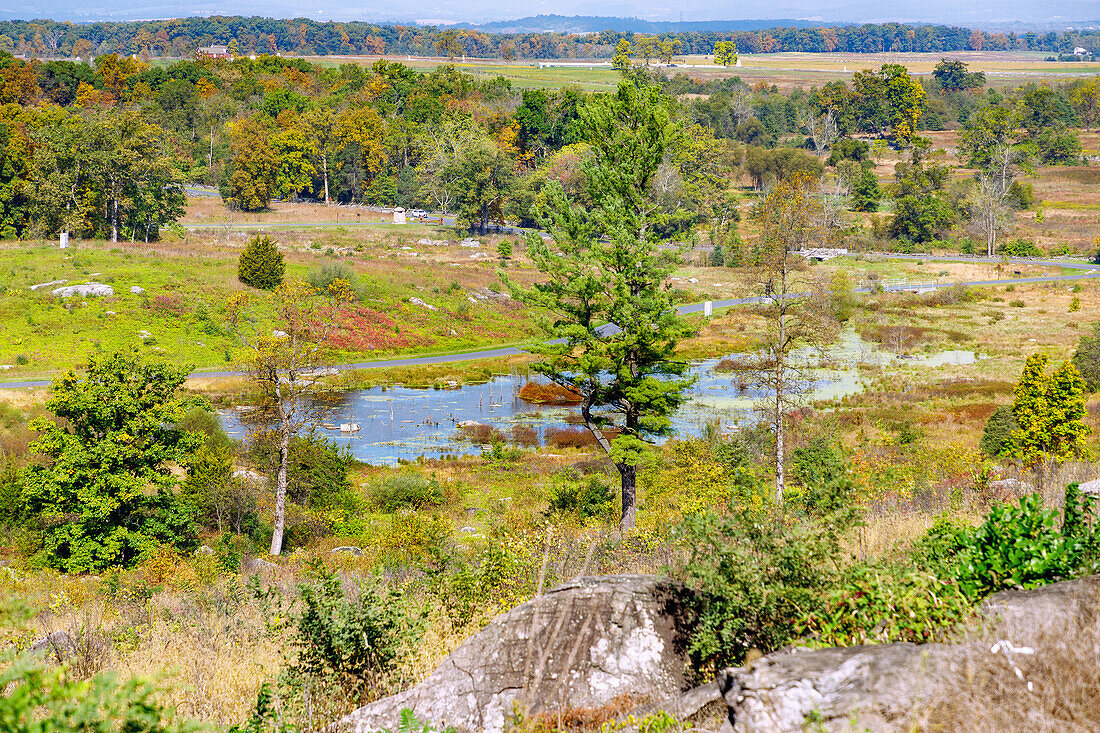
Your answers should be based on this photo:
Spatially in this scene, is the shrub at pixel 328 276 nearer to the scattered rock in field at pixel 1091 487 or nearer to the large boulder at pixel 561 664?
the scattered rock in field at pixel 1091 487

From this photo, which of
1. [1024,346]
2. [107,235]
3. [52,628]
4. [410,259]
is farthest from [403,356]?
[52,628]

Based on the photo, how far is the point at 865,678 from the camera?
450 centimetres

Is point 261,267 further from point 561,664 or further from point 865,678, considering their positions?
point 865,678

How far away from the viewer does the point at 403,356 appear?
5191cm

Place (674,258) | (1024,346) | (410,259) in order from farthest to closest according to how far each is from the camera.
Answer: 1. (410,259)
2. (1024,346)
3. (674,258)

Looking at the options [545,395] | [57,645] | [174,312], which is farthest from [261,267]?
[57,645]

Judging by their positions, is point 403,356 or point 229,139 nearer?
point 403,356

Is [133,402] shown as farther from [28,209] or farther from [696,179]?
[696,179]

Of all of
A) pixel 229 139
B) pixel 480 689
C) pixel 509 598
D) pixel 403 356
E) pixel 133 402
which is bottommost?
pixel 403 356

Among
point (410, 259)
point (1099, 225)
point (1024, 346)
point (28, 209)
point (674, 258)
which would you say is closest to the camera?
point (674, 258)

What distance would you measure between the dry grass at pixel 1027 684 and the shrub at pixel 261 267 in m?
52.9

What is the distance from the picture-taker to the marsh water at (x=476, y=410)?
120 ft

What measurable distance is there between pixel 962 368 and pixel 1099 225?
57867mm

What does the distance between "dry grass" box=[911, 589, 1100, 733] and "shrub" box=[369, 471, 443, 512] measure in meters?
23.8
